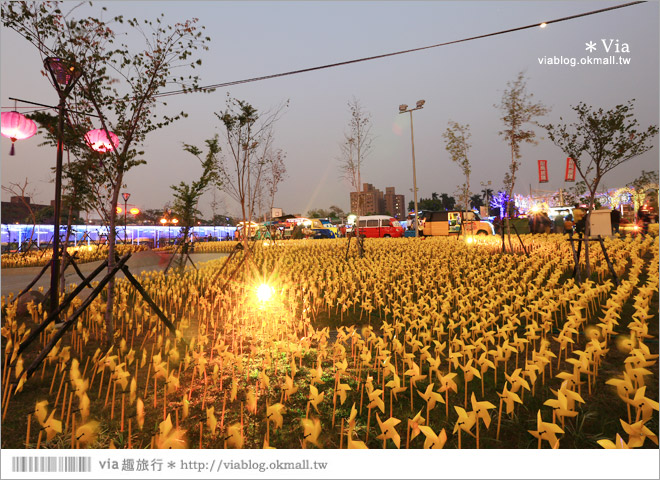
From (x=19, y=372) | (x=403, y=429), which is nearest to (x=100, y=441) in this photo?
(x=19, y=372)

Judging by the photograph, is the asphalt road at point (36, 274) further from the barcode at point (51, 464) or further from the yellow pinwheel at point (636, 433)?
the yellow pinwheel at point (636, 433)

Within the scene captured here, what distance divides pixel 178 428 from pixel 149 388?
3.45ft

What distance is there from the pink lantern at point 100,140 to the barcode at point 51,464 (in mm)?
4116

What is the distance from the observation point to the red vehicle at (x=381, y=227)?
30922mm

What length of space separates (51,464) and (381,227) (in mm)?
30030

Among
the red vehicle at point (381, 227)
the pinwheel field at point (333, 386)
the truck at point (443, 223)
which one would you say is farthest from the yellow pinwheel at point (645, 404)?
the red vehicle at point (381, 227)

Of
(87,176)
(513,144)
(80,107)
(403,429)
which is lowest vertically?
(403,429)

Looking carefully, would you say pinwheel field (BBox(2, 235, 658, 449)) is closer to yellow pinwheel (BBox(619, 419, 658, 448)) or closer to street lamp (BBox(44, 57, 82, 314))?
yellow pinwheel (BBox(619, 419, 658, 448))

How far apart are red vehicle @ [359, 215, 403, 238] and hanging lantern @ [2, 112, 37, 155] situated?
26.1m

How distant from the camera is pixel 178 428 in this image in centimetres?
268

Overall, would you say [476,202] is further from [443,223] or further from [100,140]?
[100,140]

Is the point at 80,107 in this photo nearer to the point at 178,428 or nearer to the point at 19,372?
the point at 19,372

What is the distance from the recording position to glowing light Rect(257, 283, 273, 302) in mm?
7589

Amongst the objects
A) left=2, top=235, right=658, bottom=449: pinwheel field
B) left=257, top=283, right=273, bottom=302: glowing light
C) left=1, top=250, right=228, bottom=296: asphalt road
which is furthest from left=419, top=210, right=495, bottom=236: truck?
left=257, top=283, right=273, bottom=302: glowing light
